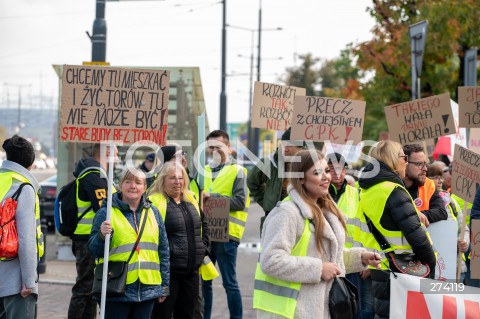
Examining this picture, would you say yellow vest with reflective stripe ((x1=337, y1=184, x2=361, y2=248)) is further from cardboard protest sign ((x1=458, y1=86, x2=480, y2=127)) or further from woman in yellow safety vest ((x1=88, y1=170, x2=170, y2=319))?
woman in yellow safety vest ((x1=88, y1=170, x2=170, y2=319))

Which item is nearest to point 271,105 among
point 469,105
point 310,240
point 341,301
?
point 469,105

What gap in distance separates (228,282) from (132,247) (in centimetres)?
276

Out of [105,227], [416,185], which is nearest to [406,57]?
[416,185]

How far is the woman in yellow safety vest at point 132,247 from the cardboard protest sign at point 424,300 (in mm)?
1724

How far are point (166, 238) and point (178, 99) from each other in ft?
25.1

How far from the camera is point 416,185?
769 centimetres

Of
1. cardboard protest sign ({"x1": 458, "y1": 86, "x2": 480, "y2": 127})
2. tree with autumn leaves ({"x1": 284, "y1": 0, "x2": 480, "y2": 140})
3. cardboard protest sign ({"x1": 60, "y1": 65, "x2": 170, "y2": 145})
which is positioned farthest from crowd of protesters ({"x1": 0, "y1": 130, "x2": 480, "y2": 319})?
tree with autumn leaves ({"x1": 284, "y1": 0, "x2": 480, "y2": 140})

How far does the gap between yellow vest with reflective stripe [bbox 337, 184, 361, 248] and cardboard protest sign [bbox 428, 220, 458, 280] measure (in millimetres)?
760

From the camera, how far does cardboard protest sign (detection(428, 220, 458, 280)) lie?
294 inches

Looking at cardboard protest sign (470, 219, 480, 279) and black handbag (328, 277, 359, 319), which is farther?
cardboard protest sign (470, 219, 480, 279)

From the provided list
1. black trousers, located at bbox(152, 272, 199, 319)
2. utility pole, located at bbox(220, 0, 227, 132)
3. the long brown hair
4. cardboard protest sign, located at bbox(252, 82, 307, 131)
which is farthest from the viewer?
utility pole, located at bbox(220, 0, 227, 132)

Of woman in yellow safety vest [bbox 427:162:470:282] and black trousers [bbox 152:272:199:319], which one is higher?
woman in yellow safety vest [bbox 427:162:470:282]

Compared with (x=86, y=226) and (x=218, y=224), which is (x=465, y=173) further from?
(x=86, y=226)

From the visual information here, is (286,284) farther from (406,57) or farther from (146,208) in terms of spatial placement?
(406,57)
